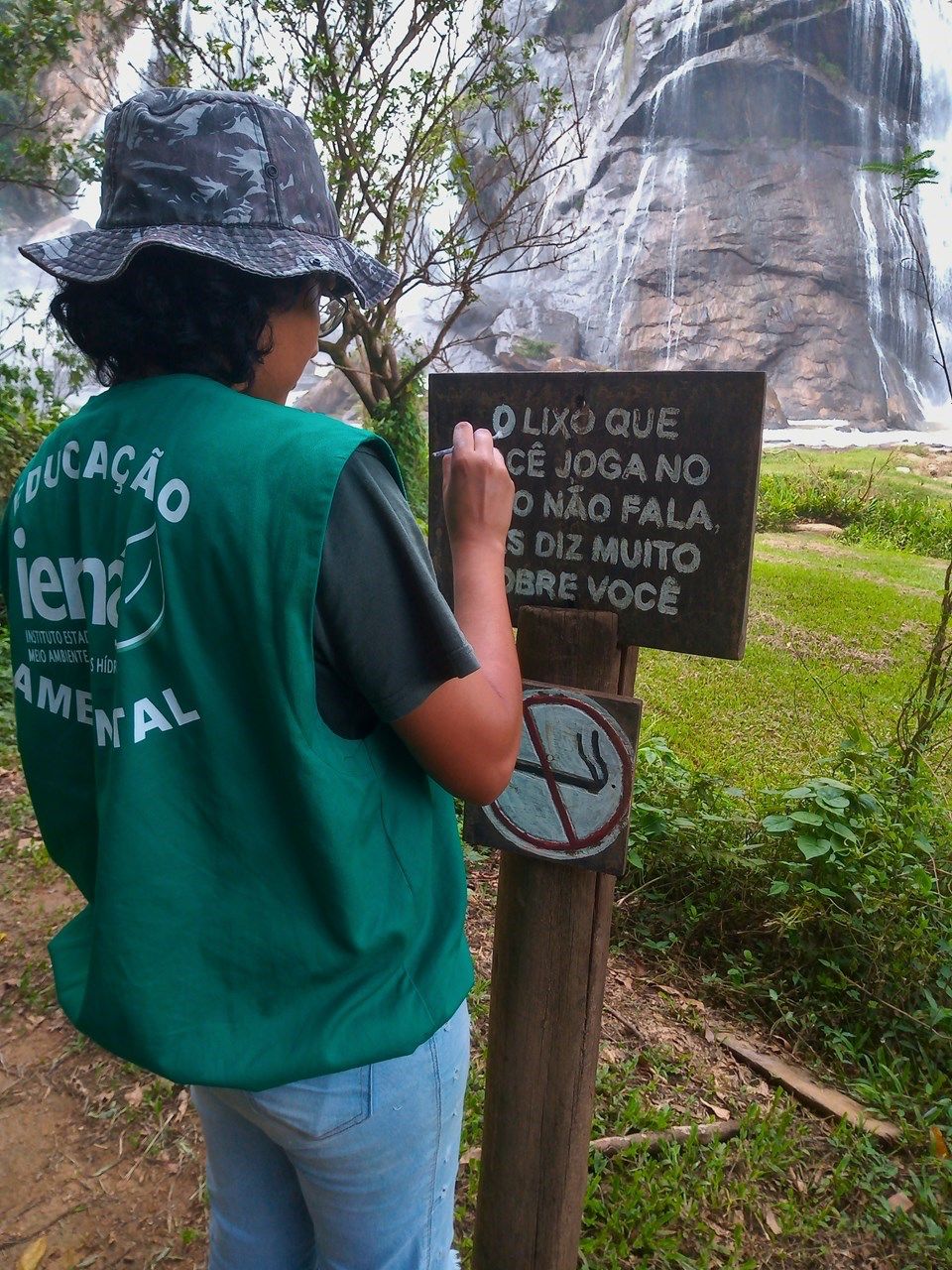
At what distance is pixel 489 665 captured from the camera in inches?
32.5

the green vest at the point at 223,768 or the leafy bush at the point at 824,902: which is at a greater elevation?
the green vest at the point at 223,768

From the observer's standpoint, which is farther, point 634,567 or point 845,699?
point 845,699

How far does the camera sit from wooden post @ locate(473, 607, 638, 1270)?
1215 millimetres

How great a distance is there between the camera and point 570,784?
1197 mm

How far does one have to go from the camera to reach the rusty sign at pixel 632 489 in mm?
1062

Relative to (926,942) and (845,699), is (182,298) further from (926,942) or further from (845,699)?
(845,699)

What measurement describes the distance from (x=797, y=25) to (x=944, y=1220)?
1637 cm

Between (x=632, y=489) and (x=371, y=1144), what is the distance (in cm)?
79

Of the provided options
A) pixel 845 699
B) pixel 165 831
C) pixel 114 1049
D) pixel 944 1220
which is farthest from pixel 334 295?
pixel 845 699

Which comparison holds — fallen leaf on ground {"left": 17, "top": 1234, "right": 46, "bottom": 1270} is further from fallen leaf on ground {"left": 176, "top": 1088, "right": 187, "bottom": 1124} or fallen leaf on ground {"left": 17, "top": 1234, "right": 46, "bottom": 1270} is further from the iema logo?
the iema logo

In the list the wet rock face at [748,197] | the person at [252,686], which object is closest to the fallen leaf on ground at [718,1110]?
the person at [252,686]

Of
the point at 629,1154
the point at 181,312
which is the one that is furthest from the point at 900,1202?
the point at 181,312

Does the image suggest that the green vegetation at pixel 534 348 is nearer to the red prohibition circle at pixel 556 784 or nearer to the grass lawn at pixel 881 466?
the grass lawn at pixel 881 466

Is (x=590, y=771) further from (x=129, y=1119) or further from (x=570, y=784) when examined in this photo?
(x=129, y=1119)
